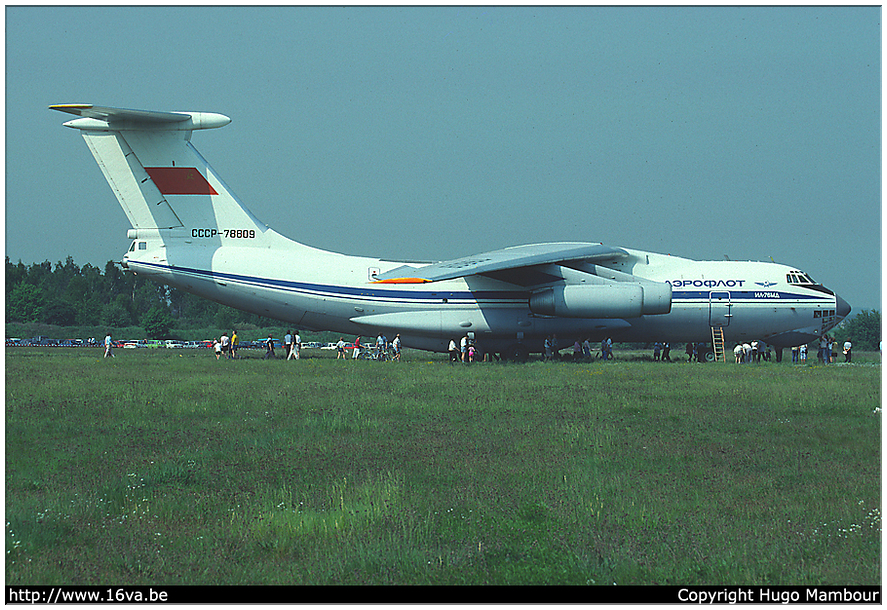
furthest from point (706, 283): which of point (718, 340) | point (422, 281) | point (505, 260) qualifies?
point (422, 281)

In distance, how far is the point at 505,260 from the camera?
21.6m

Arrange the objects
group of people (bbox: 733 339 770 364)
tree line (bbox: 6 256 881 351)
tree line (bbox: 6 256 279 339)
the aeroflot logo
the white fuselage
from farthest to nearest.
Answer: tree line (bbox: 6 256 279 339), tree line (bbox: 6 256 881 351), group of people (bbox: 733 339 770 364), the aeroflot logo, the white fuselage

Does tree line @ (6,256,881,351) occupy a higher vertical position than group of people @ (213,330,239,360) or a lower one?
higher

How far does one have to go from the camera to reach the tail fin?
71.7 feet

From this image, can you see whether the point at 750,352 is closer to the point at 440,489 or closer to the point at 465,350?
the point at 465,350

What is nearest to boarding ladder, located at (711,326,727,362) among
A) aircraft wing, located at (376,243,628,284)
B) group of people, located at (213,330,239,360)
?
aircraft wing, located at (376,243,628,284)

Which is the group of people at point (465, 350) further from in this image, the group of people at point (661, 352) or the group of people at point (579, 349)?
the group of people at point (661, 352)

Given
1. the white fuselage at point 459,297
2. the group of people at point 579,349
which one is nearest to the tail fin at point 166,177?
the white fuselage at point 459,297

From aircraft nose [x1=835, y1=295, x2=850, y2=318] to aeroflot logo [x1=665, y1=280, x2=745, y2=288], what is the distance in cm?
320

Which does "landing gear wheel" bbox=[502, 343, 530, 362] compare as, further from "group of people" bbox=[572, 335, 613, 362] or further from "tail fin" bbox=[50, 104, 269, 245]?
"tail fin" bbox=[50, 104, 269, 245]

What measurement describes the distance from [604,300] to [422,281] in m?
5.31

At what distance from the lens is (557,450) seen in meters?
9.00

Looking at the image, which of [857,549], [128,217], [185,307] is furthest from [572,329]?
[185,307]

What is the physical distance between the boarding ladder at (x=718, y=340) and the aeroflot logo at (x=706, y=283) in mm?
1314
